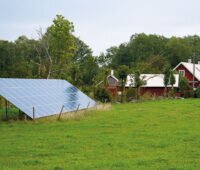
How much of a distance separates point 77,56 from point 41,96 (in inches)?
2529

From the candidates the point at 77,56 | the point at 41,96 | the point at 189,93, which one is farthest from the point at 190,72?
the point at 41,96

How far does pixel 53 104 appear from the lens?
977 inches

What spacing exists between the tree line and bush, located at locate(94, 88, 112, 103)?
2.43 m

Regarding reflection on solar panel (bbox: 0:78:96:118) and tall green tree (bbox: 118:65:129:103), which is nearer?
reflection on solar panel (bbox: 0:78:96:118)

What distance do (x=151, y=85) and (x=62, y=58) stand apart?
20.5m

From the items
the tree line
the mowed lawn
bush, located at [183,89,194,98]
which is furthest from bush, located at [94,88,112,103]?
the mowed lawn

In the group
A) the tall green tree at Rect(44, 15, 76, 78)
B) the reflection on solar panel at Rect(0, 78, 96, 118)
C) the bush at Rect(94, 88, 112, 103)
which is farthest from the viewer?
the tall green tree at Rect(44, 15, 76, 78)

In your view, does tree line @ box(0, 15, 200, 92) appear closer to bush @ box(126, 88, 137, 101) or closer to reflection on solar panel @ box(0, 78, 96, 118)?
bush @ box(126, 88, 137, 101)

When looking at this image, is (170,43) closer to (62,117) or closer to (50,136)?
(62,117)

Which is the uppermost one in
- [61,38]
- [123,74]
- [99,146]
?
[61,38]

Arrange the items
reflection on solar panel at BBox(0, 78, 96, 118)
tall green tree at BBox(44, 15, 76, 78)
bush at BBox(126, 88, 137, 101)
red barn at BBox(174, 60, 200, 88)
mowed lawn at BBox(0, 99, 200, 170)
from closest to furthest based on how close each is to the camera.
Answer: mowed lawn at BBox(0, 99, 200, 170), reflection on solar panel at BBox(0, 78, 96, 118), tall green tree at BBox(44, 15, 76, 78), bush at BBox(126, 88, 137, 101), red barn at BBox(174, 60, 200, 88)

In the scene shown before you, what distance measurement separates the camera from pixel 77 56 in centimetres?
8888

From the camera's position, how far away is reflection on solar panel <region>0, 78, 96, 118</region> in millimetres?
21484

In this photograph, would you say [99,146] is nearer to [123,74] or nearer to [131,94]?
[123,74]
